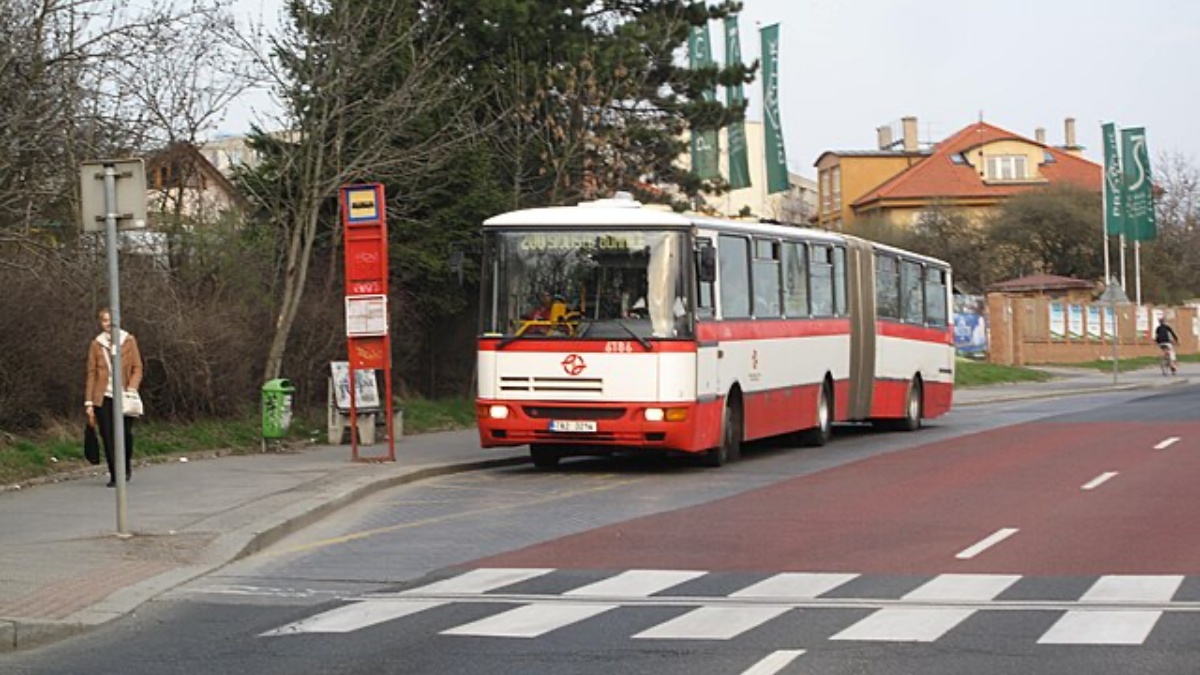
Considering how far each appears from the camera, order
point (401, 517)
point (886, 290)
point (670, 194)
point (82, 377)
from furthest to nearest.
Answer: point (670, 194) → point (886, 290) → point (82, 377) → point (401, 517)

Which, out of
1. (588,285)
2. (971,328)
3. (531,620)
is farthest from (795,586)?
(971,328)

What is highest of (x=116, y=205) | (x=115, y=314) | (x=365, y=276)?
(x=116, y=205)

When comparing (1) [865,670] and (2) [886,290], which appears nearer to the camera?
(1) [865,670]

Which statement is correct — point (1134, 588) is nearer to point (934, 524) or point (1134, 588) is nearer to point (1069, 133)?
point (934, 524)

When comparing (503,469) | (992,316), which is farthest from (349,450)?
(992,316)

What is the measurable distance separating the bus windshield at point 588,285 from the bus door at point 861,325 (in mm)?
7703

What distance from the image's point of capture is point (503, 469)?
75.8 ft

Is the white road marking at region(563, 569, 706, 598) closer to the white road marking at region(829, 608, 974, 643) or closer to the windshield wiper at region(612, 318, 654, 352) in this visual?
the white road marking at region(829, 608, 974, 643)

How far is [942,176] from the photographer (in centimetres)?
9812

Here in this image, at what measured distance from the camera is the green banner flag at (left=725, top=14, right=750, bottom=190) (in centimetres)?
4150

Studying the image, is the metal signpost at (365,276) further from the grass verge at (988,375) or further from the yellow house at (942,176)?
the yellow house at (942,176)

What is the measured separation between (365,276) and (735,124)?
21117mm

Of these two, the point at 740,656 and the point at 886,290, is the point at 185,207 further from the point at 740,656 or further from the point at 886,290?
the point at 740,656

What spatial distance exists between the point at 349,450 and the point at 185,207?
590 centimetres
